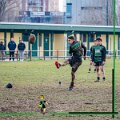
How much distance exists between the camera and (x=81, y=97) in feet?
54.3

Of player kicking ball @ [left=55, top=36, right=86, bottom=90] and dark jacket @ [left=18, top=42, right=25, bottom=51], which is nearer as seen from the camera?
player kicking ball @ [left=55, top=36, right=86, bottom=90]

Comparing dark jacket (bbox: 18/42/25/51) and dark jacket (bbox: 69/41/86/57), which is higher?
dark jacket (bbox: 69/41/86/57)

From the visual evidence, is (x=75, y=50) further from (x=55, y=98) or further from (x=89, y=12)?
(x=89, y=12)

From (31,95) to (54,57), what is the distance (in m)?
31.0

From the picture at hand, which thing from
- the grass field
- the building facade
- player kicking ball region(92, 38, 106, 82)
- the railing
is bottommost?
the grass field

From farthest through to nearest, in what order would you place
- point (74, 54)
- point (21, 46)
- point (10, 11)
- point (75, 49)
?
point (10, 11)
point (21, 46)
point (74, 54)
point (75, 49)

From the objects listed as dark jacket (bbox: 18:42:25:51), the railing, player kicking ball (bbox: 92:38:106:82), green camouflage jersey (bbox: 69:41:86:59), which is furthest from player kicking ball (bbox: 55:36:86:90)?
dark jacket (bbox: 18:42:25:51)

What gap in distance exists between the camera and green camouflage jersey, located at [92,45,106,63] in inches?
→ 919

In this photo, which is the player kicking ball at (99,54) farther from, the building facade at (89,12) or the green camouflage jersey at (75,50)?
the building facade at (89,12)

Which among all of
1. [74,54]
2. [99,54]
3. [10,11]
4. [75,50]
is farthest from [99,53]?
[10,11]

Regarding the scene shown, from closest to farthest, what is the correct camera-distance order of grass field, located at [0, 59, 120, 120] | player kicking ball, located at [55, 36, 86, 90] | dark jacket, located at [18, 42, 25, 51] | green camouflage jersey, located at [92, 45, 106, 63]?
grass field, located at [0, 59, 120, 120] < player kicking ball, located at [55, 36, 86, 90] < green camouflage jersey, located at [92, 45, 106, 63] < dark jacket, located at [18, 42, 25, 51]

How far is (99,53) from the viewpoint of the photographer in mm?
23438

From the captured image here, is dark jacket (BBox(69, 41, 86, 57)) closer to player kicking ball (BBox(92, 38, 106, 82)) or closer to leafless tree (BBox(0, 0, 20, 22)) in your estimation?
player kicking ball (BBox(92, 38, 106, 82))

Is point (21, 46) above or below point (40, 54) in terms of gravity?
above
